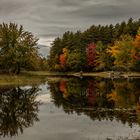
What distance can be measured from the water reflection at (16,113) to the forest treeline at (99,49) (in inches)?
2351

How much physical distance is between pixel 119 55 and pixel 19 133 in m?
86.2

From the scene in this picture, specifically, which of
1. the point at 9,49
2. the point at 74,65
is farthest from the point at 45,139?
the point at 74,65

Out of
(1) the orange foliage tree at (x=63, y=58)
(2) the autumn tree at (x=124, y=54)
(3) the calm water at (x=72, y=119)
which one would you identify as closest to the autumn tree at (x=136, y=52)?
(2) the autumn tree at (x=124, y=54)

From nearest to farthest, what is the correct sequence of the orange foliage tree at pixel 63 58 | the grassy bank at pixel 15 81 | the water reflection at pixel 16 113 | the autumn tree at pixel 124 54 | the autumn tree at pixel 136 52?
the water reflection at pixel 16 113 < the grassy bank at pixel 15 81 < the autumn tree at pixel 136 52 < the autumn tree at pixel 124 54 < the orange foliage tree at pixel 63 58

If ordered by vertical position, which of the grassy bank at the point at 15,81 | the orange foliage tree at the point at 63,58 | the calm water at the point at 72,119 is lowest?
the calm water at the point at 72,119

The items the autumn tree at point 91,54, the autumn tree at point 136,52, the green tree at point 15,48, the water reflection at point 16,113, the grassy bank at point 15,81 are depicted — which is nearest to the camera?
the water reflection at point 16,113

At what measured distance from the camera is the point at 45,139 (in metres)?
26.9

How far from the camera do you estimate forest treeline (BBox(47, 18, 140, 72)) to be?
11250 cm

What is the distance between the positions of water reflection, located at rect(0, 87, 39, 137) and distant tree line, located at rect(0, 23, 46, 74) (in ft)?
120

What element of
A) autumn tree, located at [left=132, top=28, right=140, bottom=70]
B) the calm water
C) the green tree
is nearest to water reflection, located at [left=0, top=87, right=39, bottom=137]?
the calm water

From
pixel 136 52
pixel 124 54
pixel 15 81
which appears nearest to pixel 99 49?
pixel 124 54

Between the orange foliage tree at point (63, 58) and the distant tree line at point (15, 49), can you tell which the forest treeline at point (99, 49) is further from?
the distant tree line at point (15, 49)

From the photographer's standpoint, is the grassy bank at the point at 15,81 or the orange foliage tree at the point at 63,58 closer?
the grassy bank at the point at 15,81

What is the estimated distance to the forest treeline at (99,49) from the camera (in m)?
112
